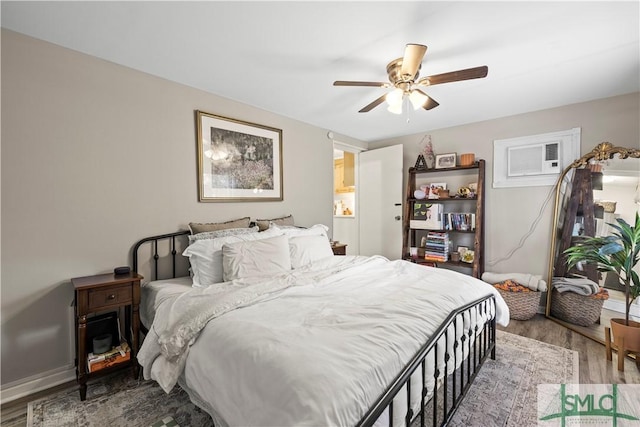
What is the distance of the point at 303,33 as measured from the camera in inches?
73.9

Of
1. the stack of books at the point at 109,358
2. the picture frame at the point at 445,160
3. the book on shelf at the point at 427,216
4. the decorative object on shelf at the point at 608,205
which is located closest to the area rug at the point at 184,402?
the stack of books at the point at 109,358

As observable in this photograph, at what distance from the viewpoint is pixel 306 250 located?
105 inches

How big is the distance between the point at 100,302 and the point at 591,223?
14.9ft

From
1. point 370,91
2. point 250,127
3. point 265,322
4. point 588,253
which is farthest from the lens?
point 250,127

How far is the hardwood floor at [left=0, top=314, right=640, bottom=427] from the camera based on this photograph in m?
1.73

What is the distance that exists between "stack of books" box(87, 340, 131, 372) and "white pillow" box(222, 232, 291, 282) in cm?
86

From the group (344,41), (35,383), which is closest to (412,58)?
(344,41)

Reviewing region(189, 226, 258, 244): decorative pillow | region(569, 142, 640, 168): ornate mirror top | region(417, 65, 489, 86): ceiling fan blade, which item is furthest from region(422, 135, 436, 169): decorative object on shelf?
region(189, 226, 258, 244): decorative pillow

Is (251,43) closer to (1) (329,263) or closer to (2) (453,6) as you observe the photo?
(2) (453,6)

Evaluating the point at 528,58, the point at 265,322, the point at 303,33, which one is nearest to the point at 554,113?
the point at 528,58

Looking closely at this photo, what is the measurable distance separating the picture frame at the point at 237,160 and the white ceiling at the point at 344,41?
0.36 m

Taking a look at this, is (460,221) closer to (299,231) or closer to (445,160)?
(445,160)

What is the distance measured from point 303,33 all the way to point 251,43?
393 mm

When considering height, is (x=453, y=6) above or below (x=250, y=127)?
above
